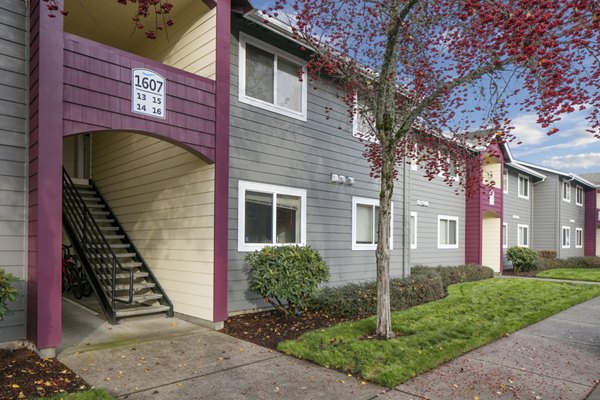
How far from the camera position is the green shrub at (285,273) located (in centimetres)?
716

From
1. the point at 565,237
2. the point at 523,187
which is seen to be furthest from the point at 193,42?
the point at 565,237

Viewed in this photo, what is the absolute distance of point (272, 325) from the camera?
7.26 metres

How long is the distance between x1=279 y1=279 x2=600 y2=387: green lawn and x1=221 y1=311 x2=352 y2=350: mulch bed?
0.40m

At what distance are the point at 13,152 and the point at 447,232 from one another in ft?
50.2

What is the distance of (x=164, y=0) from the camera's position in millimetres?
7367

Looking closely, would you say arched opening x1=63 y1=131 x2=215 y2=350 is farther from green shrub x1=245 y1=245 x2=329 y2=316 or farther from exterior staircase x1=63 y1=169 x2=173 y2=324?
green shrub x1=245 y1=245 x2=329 y2=316

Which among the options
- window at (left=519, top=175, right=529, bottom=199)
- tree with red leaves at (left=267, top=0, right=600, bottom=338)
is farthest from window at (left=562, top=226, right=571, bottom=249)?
tree with red leaves at (left=267, top=0, right=600, bottom=338)

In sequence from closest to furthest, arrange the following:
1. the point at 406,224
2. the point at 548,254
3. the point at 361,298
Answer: the point at 361,298, the point at 406,224, the point at 548,254

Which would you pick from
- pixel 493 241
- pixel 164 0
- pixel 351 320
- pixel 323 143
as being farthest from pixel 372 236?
pixel 493 241

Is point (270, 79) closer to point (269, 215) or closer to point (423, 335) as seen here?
point (269, 215)

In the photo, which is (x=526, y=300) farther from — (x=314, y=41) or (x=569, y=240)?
(x=569, y=240)

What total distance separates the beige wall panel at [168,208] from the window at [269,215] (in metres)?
0.91

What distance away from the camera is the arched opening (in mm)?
7141

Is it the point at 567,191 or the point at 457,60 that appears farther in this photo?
the point at 567,191
